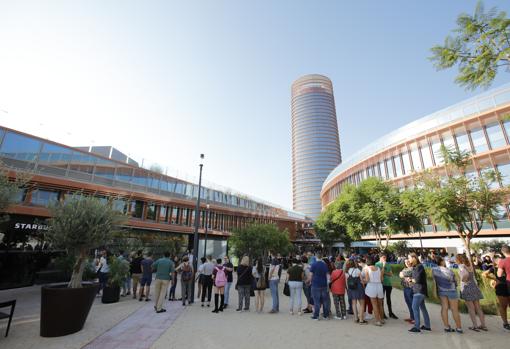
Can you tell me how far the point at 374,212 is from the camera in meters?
23.4

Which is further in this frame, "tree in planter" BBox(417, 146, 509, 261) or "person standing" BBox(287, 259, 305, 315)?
"tree in planter" BBox(417, 146, 509, 261)

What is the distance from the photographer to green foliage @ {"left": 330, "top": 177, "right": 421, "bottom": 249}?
72.9 feet

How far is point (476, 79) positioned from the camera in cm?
550

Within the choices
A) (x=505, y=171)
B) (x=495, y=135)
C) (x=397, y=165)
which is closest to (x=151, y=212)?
(x=397, y=165)

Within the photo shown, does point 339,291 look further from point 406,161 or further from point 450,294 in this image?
point 406,161

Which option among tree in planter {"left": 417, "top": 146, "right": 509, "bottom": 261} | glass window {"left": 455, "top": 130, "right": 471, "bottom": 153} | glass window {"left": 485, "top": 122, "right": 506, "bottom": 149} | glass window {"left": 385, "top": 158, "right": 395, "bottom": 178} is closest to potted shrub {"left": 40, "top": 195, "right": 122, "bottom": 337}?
tree in planter {"left": 417, "top": 146, "right": 509, "bottom": 261}

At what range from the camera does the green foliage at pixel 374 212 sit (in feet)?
72.9

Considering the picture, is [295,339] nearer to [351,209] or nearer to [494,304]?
[494,304]

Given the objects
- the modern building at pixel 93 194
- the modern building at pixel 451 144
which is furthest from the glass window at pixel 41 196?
the modern building at pixel 451 144

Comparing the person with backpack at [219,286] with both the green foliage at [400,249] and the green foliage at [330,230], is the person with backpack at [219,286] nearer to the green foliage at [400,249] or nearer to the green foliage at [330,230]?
the green foliage at [400,249]

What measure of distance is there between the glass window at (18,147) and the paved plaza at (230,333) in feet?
46.7

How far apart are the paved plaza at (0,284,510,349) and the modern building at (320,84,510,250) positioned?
17.3m

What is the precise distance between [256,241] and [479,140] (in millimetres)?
27580

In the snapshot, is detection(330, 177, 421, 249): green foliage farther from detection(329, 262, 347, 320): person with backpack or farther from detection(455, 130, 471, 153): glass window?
detection(329, 262, 347, 320): person with backpack
